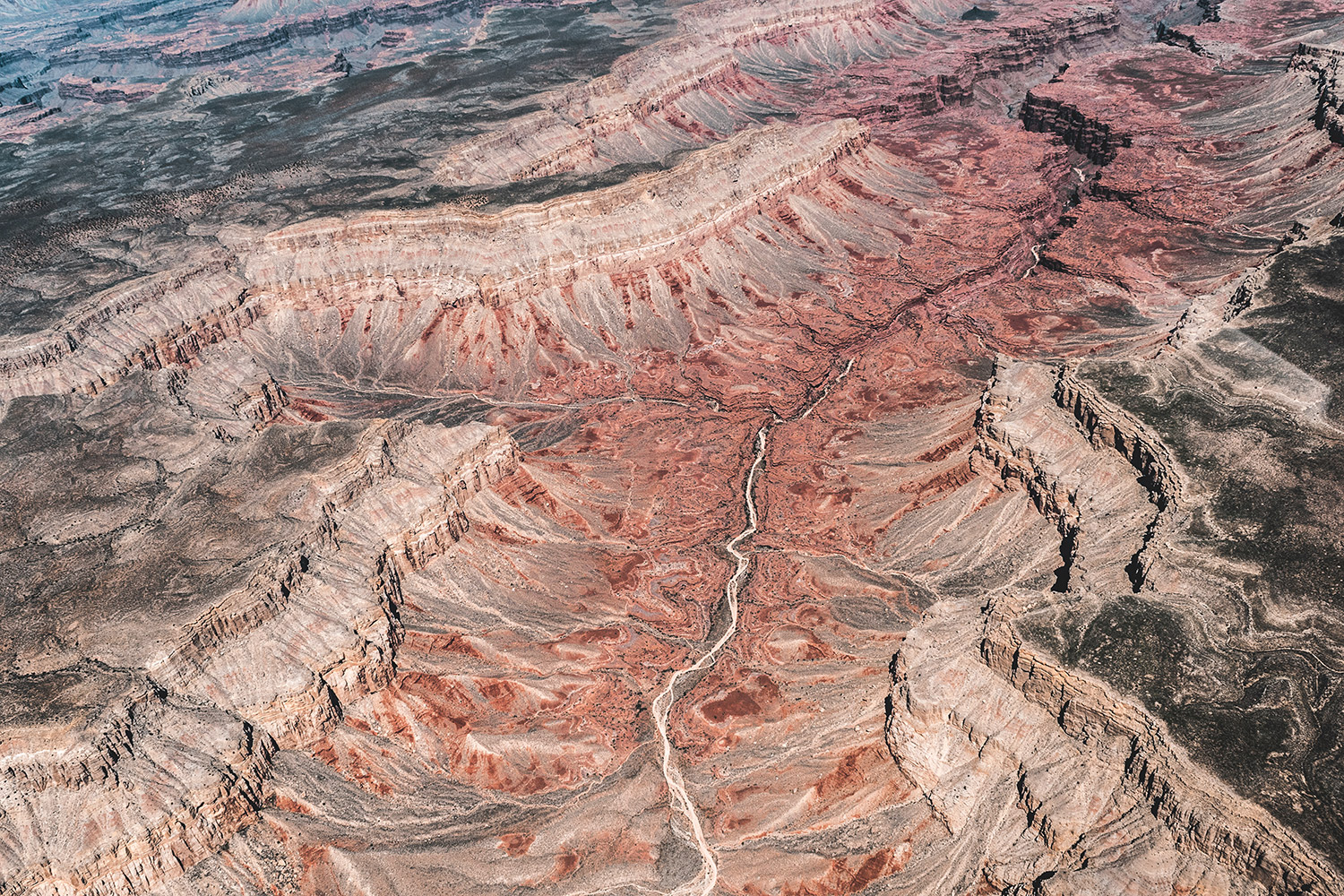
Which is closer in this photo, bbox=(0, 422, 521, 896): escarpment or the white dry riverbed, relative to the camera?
bbox=(0, 422, 521, 896): escarpment

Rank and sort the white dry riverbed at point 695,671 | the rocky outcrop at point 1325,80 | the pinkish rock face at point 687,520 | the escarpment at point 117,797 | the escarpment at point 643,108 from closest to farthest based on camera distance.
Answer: the escarpment at point 117,797
the pinkish rock face at point 687,520
the white dry riverbed at point 695,671
the rocky outcrop at point 1325,80
the escarpment at point 643,108

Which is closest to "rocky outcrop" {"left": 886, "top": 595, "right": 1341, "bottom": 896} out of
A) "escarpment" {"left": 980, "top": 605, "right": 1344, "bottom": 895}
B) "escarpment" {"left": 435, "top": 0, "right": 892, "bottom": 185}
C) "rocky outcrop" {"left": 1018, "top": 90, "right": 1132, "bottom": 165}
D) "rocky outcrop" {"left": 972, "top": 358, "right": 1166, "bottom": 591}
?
"escarpment" {"left": 980, "top": 605, "right": 1344, "bottom": 895}

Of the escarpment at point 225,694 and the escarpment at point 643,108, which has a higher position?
the escarpment at point 643,108

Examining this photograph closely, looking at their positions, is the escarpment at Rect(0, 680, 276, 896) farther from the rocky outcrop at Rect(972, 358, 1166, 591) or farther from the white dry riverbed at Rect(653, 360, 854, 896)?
the rocky outcrop at Rect(972, 358, 1166, 591)

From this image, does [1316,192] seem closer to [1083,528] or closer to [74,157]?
[1083,528]

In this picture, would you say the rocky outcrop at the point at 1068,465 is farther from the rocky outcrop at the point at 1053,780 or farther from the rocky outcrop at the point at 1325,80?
the rocky outcrop at the point at 1325,80

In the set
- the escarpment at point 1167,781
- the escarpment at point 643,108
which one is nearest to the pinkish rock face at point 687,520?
the escarpment at point 1167,781

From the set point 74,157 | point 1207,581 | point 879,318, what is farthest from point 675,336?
point 74,157

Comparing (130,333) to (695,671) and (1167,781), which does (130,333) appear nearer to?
(695,671)

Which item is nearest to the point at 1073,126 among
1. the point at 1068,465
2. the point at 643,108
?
the point at 643,108

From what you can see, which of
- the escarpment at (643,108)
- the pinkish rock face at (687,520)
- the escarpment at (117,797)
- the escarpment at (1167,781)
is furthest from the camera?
the escarpment at (643,108)

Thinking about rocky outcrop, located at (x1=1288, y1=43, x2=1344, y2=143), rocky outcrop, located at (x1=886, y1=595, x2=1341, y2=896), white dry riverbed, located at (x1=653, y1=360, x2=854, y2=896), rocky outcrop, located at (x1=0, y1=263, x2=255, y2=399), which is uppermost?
rocky outcrop, located at (x1=0, y1=263, x2=255, y2=399)
